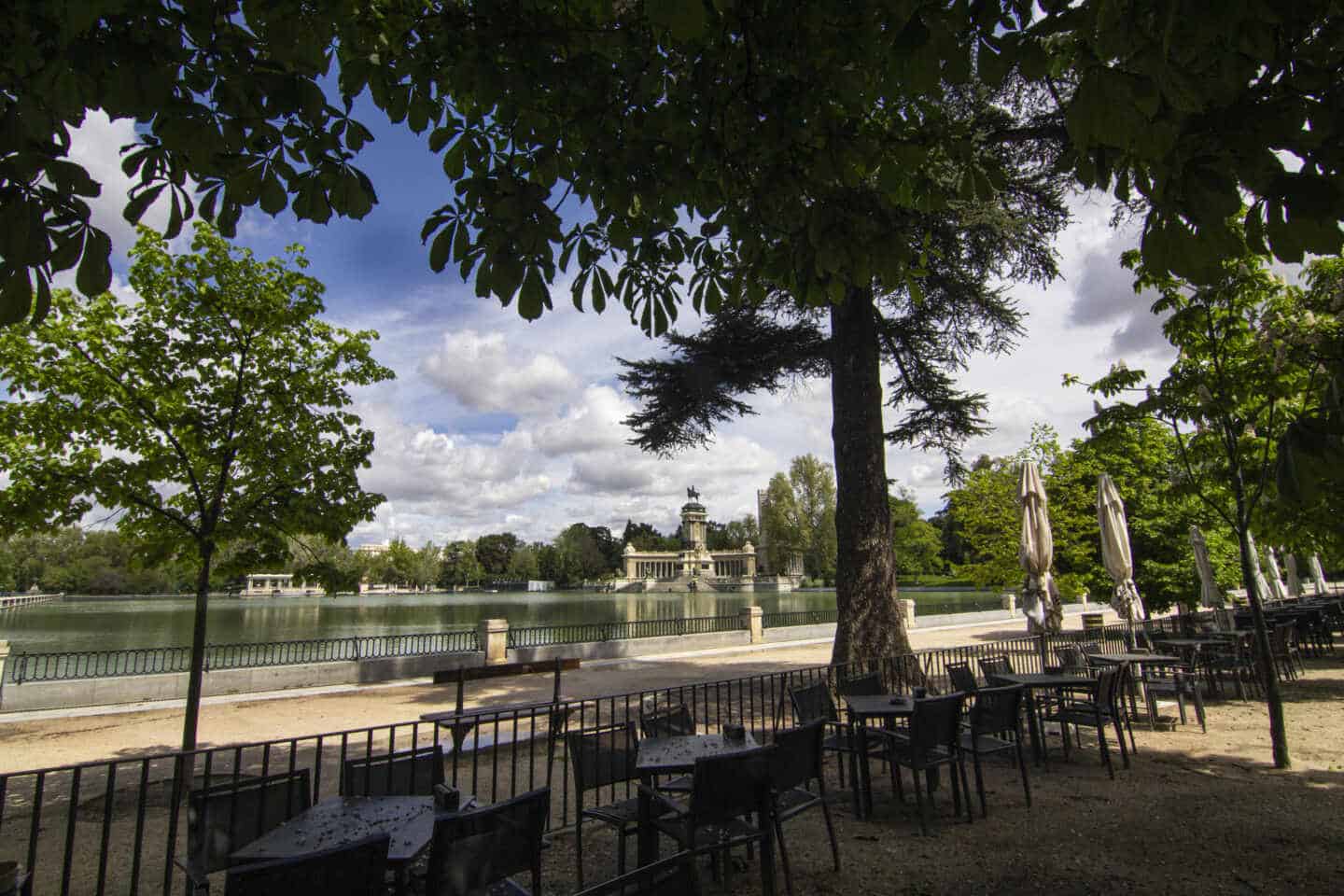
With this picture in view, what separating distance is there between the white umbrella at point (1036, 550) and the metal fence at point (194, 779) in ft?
16.5

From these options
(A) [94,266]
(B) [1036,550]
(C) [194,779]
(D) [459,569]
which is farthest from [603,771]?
(D) [459,569]

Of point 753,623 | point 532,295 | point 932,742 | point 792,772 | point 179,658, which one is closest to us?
point 532,295

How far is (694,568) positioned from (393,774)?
307 feet

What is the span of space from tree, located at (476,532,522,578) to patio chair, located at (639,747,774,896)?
12032 cm

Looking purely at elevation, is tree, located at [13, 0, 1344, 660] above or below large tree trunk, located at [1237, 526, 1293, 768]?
above

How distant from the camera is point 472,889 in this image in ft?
9.81

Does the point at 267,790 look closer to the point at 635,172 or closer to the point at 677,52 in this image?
the point at 635,172

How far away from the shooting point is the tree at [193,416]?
6.51 meters

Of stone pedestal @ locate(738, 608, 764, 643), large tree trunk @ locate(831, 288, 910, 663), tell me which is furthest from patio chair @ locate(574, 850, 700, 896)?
stone pedestal @ locate(738, 608, 764, 643)

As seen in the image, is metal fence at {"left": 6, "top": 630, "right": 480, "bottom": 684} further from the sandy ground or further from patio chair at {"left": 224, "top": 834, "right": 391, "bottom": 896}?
patio chair at {"left": 224, "top": 834, "right": 391, "bottom": 896}

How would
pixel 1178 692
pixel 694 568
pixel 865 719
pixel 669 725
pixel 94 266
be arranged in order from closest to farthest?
pixel 94 266
pixel 669 725
pixel 865 719
pixel 1178 692
pixel 694 568

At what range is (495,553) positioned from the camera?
12256 cm

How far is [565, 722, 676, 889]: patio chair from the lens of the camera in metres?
4.47

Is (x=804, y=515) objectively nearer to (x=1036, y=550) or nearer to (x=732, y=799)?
(x=1036, y=550)
